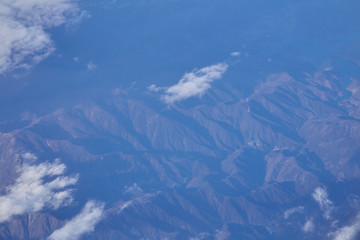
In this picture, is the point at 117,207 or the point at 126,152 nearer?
the point at 117,207

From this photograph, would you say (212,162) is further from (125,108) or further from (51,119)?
(51,119)

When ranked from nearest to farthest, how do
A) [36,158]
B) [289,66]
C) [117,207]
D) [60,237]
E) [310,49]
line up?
1. [60,237]
2. [117,207]
3. [36,158]
4. [289,66]
5. [310,49]

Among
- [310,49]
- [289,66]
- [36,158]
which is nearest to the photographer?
[36,158]

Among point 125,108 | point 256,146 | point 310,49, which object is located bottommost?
point 256,146

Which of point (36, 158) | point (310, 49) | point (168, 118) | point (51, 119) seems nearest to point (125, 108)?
point (168, 118)

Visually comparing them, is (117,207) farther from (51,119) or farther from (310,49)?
(310,49)

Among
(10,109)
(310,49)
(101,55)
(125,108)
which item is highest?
(101,55)

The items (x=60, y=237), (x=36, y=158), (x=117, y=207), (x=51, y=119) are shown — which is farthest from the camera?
(x=51, y=119)

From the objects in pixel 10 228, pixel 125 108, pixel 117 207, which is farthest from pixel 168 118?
pixel 10 228

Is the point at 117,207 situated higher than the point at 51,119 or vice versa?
the point at 51,119
